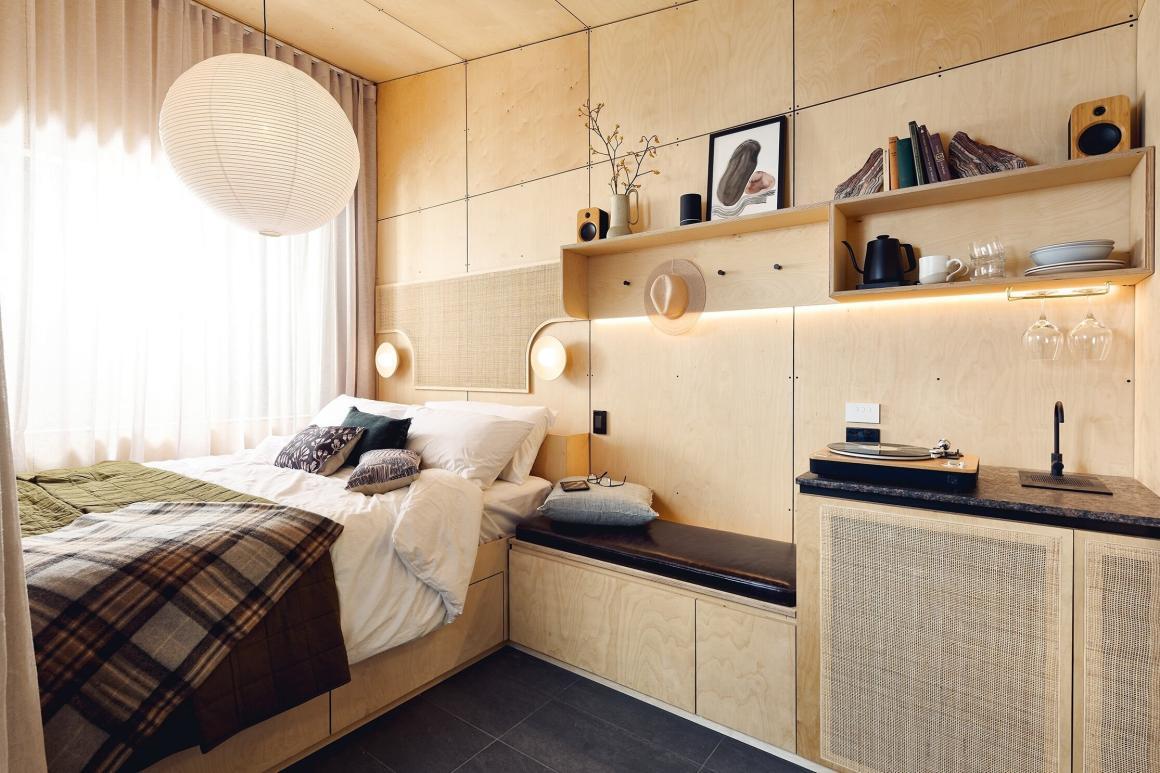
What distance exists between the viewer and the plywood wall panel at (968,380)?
73.0 inches

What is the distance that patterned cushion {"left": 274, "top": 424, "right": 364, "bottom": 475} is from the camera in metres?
2.67

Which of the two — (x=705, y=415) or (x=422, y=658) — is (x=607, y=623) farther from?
(x=705, y=415)

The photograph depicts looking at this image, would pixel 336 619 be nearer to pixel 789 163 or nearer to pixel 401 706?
pixel 401 706

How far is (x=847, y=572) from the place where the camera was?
1.72m

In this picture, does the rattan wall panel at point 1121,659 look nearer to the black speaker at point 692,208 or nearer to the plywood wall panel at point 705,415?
the plywood wall panel at point 705,415

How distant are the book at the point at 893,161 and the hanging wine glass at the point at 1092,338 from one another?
0.71 meters

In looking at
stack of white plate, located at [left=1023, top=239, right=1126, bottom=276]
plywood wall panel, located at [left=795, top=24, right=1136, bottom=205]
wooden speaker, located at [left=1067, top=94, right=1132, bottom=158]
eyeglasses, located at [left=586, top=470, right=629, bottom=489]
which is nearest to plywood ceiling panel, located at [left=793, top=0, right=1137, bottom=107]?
plywood wall panel, located at [left=795, top=24, right=1136, bottom=205]

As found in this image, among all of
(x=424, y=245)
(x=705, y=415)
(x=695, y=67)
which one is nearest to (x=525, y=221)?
(x=424, y=245)

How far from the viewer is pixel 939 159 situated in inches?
76.8

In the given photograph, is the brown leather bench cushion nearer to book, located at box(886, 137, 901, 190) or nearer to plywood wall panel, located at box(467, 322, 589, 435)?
plywood wall panel, located at box(467, 322, 589, 435)

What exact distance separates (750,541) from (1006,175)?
1.51 m

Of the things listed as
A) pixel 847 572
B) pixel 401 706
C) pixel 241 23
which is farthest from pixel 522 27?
pixel 401 706

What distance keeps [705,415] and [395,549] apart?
1434 mm

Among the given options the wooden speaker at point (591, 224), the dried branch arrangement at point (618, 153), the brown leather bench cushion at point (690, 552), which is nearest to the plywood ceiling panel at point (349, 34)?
the dried branch arrangement at point (618, 153)
